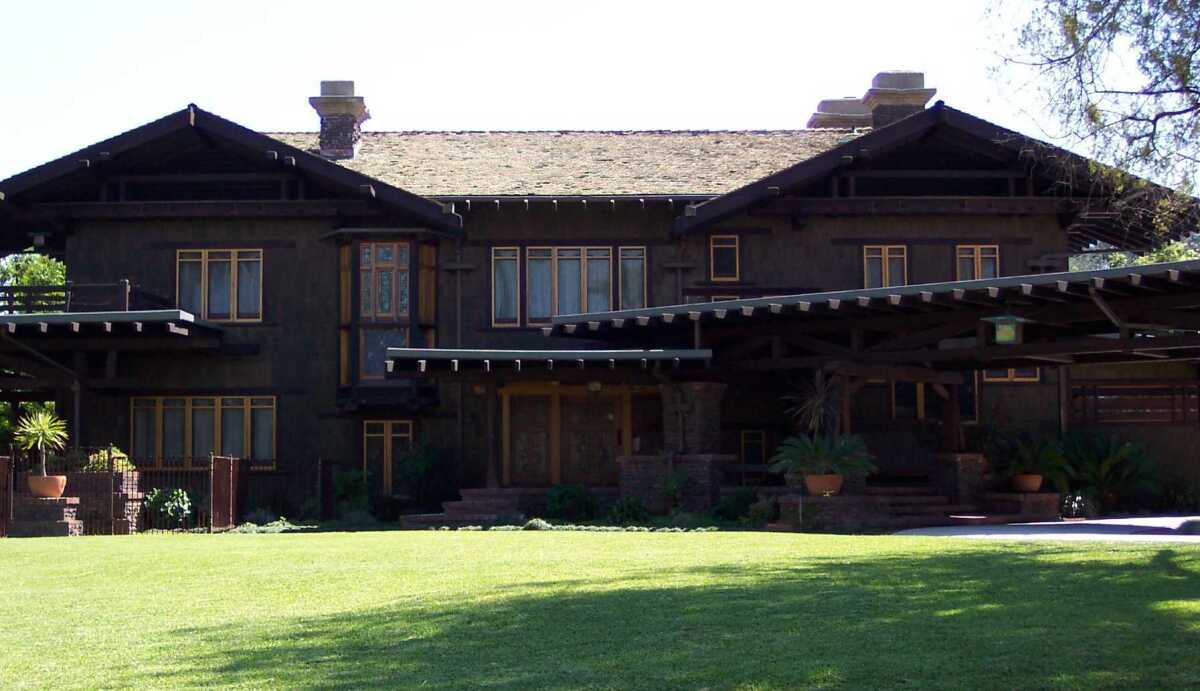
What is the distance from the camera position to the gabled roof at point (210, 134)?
84.1ft

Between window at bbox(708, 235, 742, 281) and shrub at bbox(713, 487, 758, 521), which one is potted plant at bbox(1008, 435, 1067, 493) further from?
window at bbox(708, 235, 742, 281)

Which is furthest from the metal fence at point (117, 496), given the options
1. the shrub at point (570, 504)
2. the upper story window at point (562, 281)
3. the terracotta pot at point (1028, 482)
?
the terracotta pot at point (1028, 482)

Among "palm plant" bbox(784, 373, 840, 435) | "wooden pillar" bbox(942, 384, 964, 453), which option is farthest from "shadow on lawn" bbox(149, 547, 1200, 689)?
"wooden pillar" bbox(942, 384, 964, 453)

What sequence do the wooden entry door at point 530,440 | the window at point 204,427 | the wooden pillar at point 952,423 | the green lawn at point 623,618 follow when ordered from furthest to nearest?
the window at point 204,427
the wooden entry door at point 530,440
the wooden pillar at point 952,423
the green lawn at point 623,618

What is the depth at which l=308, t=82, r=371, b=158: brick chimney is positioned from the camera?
28375 millimetres

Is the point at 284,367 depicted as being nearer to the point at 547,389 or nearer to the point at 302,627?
the point at 547,389

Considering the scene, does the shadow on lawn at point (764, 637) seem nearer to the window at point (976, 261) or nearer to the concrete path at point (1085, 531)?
the concrete path at point (1085, 531)

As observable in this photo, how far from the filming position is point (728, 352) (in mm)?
24406

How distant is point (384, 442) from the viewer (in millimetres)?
26641

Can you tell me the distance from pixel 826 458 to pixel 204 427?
1216 centimetres

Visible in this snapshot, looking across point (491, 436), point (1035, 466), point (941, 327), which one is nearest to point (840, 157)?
point (941, 327)

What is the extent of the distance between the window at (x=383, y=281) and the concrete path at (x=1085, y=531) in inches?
415

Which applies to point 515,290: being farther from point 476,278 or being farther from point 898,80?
point 898,80

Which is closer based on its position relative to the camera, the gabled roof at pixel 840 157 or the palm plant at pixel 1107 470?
the palm plant at pixel 1107 470
